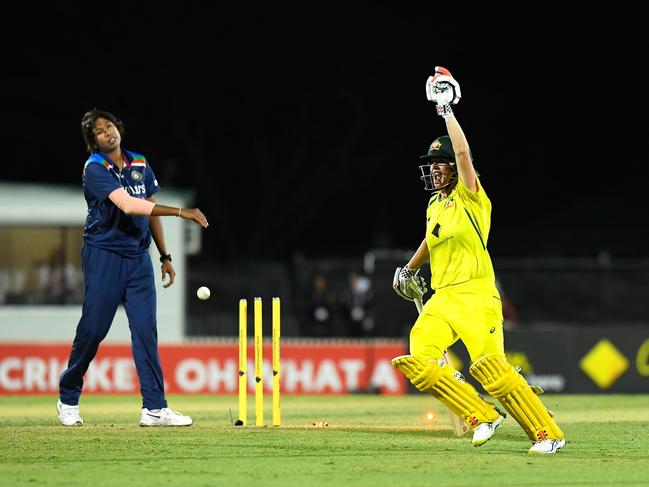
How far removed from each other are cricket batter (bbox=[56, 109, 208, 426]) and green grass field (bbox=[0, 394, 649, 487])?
0.34 metres

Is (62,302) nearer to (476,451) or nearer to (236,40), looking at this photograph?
(476,451)

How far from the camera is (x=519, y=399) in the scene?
7.92 meters

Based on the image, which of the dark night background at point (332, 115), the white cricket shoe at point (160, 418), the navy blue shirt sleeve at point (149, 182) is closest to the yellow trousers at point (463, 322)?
the white cricket shoe at point (160, 418)

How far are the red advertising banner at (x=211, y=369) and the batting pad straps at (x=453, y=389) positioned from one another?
8158mm

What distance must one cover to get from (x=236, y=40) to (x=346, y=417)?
29.0 metres

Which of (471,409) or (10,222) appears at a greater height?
(10,222)

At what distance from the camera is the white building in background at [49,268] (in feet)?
65.3

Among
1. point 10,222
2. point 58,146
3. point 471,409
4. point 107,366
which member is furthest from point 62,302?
point 58,146

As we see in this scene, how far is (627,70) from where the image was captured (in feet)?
144

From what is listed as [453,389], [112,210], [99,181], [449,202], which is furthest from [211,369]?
[449,202]

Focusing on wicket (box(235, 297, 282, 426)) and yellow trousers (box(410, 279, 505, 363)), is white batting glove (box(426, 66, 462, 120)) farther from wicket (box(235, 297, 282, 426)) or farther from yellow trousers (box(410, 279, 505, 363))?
wicket (box(235, 297, 282, 426))

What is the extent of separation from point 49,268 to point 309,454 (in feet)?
41.9

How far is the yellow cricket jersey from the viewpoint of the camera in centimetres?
816

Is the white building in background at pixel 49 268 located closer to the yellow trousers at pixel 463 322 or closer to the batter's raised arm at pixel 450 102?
the yellow trousers at pixel 463 322
